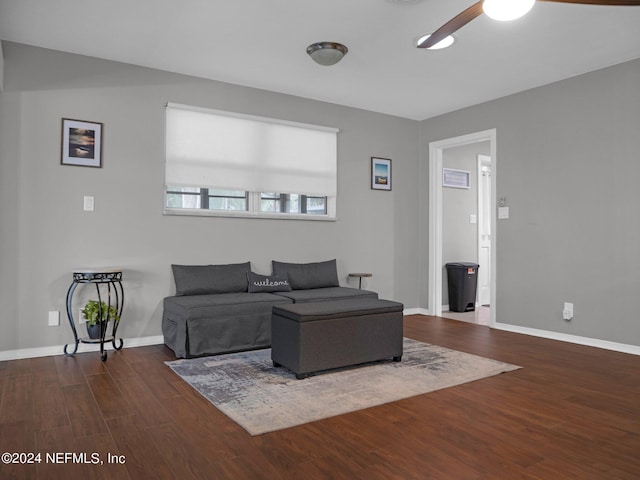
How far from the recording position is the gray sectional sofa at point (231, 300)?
12.7 feet

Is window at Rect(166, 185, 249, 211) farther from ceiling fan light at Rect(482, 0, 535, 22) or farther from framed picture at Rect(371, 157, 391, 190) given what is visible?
ceiling fan light at Rect(482, 0, 535, 22)

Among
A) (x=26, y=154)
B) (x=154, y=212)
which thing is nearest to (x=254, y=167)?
(x=154, y=212)

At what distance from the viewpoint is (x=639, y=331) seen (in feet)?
13.4

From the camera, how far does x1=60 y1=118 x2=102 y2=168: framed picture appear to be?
13.1 feet

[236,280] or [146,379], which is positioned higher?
[236,280]

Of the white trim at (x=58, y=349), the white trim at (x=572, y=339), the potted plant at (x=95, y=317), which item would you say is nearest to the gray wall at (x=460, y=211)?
the white trim at (x=572, y=339)

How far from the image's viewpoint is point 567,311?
4.62 metres

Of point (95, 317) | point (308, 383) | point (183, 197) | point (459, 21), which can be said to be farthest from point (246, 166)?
point (459, 21)

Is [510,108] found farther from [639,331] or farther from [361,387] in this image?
[361,387]

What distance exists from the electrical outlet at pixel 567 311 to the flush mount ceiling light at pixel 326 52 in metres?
3.28

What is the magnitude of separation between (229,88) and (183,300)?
228 centimetres

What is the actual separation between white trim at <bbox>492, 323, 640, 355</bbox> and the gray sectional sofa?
1630 mm

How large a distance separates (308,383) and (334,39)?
2.70 m

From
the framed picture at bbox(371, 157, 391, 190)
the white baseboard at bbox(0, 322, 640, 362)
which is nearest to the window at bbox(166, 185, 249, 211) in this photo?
the white baseboard at bbox(0, 322, 640, 362)
